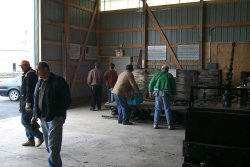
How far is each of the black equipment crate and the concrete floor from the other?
93.4 inches

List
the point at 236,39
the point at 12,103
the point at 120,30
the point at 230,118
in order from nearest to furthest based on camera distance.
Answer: the point at 230,118 < the point at 236,39 < the point at 12,103 < the point at 120,30

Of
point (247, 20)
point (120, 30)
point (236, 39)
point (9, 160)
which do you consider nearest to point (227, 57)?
point (236, 39)

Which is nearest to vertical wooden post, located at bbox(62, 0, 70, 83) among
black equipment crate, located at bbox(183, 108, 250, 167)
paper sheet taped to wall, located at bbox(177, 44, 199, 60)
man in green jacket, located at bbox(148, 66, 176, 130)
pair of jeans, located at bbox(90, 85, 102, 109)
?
pair of jeans, located at bbox(90, 85, 102, 109)

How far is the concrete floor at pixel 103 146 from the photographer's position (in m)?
6.27

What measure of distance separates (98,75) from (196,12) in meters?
5.42

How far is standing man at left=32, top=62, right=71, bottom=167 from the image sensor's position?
489 centimetres

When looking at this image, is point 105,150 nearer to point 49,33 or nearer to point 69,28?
point 49,33

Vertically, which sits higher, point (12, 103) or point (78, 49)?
point (78, 49)

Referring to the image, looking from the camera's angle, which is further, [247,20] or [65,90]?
[247,20]

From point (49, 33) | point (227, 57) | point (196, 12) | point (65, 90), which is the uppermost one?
point (196, 12)

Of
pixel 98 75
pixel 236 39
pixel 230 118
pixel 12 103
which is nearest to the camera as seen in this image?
pixel 230 118

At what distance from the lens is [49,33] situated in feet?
45.5

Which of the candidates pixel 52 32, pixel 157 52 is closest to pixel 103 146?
pixel 52 32

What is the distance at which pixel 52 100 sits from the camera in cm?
493
